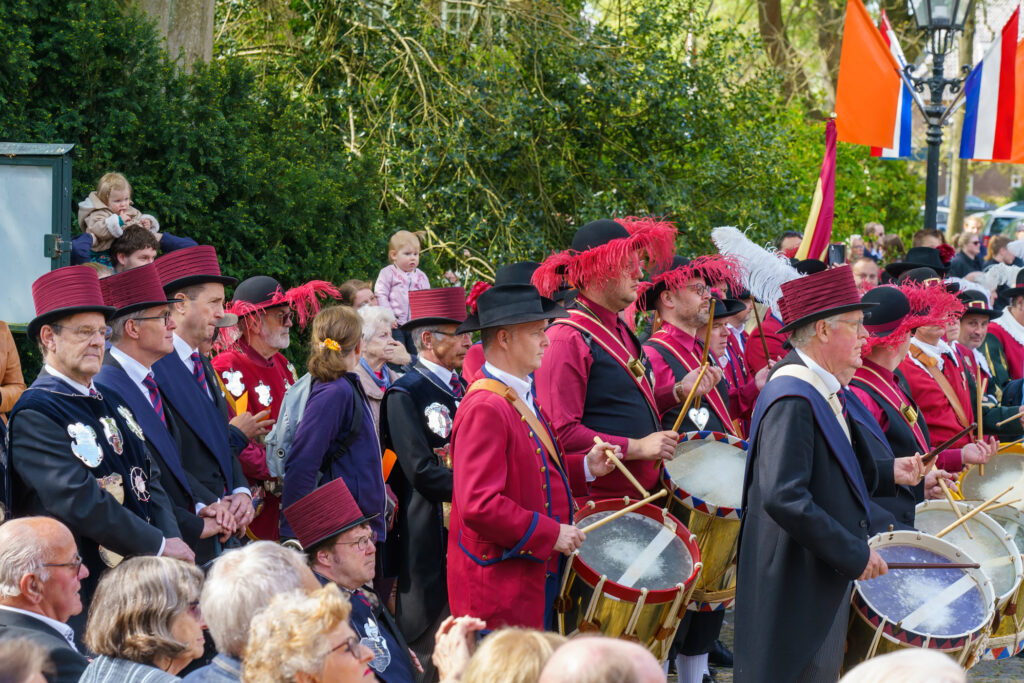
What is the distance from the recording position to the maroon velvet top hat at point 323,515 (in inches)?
196

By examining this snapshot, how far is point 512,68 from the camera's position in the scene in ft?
42.5

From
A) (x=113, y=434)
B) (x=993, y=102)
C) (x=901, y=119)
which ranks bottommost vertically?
(x=113, y=434)

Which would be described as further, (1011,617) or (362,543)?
(1011,617)

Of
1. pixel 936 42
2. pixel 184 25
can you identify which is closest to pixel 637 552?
pixel 184 25

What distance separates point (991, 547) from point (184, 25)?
7.47 m

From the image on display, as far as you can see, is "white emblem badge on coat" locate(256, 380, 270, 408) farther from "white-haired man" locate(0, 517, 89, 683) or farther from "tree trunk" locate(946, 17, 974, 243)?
"tree trunk" locate(946, 17, 974, 243)

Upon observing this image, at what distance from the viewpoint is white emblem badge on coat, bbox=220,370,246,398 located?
22.3ft

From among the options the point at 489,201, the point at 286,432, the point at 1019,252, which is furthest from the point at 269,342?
the point at 1019,252

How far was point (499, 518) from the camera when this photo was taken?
465 centimetres

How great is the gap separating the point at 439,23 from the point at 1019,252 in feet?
23.5

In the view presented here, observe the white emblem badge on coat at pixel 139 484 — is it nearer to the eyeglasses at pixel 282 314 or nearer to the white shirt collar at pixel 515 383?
the white shirt collar at pixel 515 383

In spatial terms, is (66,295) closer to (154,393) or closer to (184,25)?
(154,393)

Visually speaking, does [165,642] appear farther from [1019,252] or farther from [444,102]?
[1019,252]

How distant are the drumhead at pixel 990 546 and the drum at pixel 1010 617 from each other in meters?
0.15
